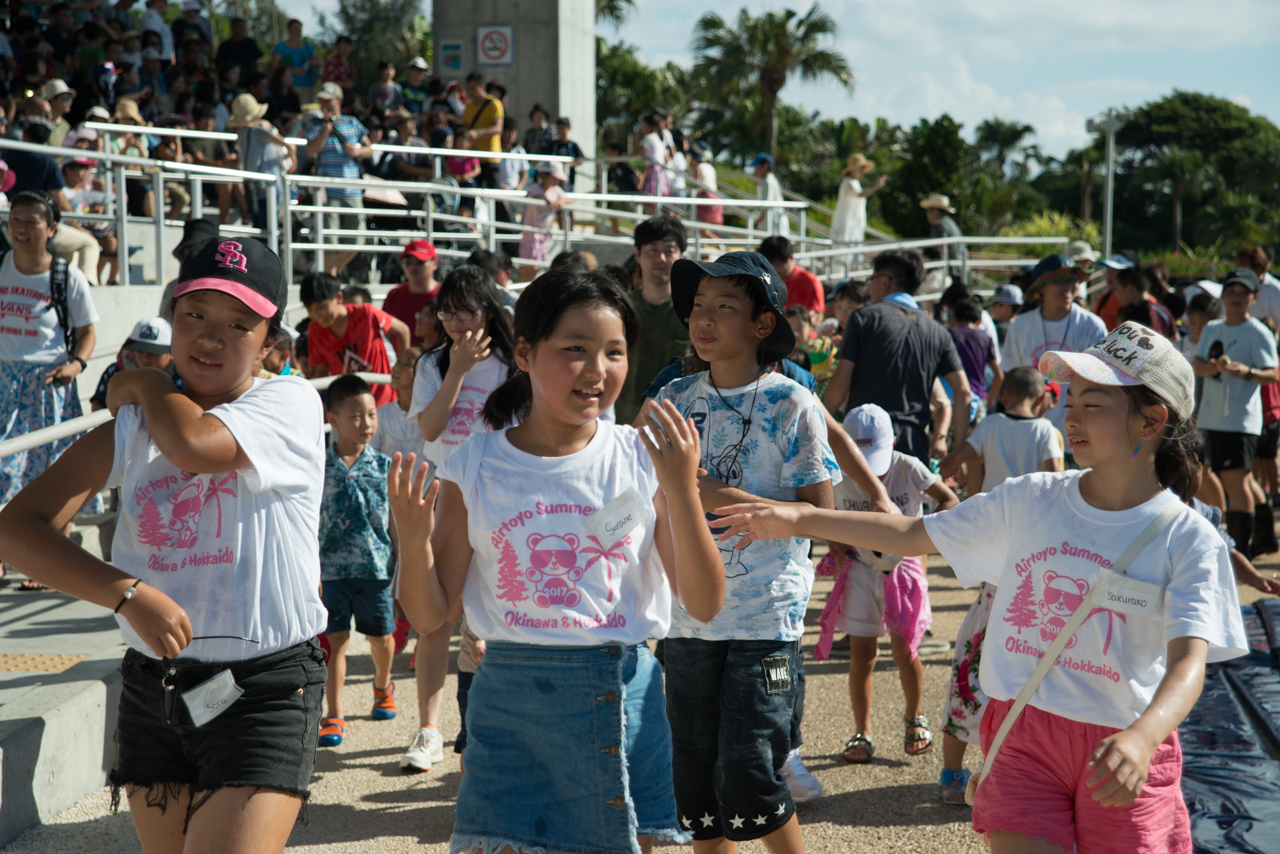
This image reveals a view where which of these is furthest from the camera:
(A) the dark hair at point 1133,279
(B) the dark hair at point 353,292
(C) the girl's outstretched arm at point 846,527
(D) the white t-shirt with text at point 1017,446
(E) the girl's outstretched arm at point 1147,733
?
(A) the dark hair at point 1133,279

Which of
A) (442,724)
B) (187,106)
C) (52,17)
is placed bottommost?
(442,724)

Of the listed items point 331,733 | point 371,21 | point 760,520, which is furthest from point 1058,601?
point 371,21

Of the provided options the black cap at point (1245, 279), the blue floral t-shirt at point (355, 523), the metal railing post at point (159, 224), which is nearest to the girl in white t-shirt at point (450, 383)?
the blue floral t-shirt at point (355, 523)

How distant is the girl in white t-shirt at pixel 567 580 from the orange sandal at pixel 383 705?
3151 mm

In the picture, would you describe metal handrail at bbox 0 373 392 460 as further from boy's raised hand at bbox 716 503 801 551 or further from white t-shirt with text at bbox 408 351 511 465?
boy's raised hand at bbox 716 503 801 551

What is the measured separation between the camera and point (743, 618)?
10.4 feet

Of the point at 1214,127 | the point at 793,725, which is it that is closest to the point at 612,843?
the point at 793,725

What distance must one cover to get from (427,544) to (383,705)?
3368mm

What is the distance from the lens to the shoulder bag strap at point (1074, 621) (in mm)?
2479

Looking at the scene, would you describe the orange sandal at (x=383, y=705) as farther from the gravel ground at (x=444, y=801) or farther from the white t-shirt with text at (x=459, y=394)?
the white t-shirt with text at (x=459, y=394)

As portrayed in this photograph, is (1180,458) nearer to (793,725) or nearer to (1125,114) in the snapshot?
(793,725)

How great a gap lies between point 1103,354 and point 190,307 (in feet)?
7.01

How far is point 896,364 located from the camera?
6.34m

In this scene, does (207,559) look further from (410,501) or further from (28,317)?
(28,317)
